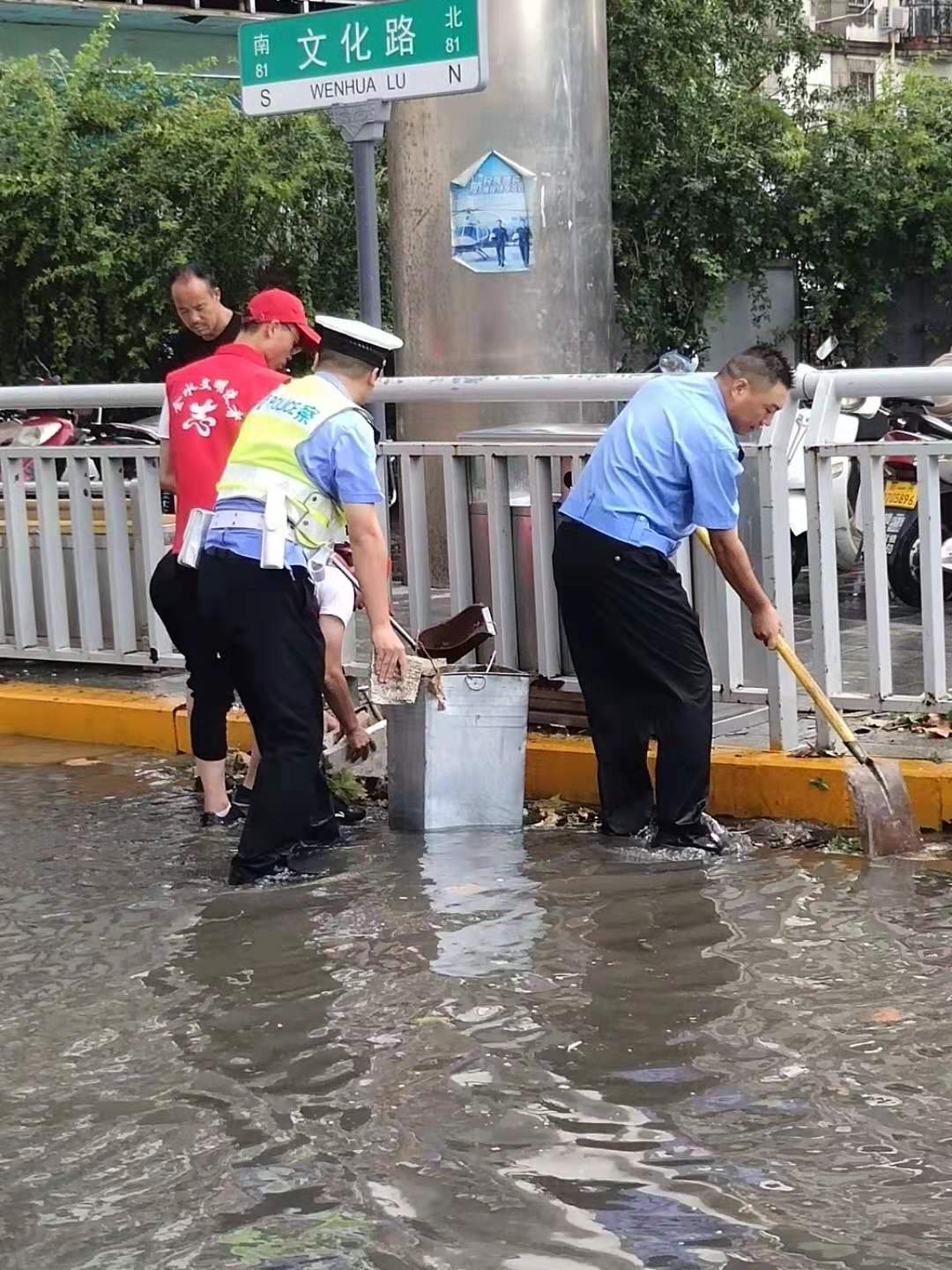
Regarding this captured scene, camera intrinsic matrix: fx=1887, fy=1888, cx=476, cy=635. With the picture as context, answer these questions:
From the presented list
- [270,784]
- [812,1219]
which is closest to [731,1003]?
[812,1219]

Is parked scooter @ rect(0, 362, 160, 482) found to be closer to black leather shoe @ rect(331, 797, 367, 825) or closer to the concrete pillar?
the concrete pillar

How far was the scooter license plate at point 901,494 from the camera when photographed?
24.4ft

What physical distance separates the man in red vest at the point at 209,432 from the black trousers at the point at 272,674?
36 cm

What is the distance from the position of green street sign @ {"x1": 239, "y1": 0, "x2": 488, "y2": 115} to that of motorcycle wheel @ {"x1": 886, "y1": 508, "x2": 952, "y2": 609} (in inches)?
117

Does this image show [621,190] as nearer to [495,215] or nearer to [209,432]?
[495,215]

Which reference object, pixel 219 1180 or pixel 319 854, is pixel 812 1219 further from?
pixel 319 854

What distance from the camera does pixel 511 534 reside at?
21.4 feet

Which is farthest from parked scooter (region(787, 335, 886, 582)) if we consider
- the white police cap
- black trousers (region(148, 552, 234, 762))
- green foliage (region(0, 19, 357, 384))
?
green foliage (region(0, 19, 357, 384))

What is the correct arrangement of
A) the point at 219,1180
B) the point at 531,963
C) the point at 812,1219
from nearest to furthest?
1. the point at 812,1219
2. the point at 219,1180
3. the point at 531,963

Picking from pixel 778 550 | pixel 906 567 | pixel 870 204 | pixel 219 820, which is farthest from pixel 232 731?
pixel 870 204

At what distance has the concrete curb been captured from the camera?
5.89 meters

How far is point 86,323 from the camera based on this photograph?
14273mm

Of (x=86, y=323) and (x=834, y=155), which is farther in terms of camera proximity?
(x=834, y=155)

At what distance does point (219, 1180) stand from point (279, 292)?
11.0ft
